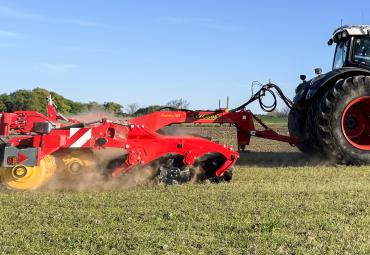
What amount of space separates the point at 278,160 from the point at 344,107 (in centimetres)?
178

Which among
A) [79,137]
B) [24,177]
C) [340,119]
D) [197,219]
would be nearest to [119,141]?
[79,137]

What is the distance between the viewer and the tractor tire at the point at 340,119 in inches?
321

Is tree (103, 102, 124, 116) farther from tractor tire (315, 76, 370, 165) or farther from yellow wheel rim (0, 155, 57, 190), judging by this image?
Result: tractor tire (315, 76, 370, 165)

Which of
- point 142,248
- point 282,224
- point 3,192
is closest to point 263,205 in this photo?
point 282,224

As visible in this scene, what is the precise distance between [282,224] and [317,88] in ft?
14.8

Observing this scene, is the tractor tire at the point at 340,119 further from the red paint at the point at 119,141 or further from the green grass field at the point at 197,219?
the red paint at the point at 119,141

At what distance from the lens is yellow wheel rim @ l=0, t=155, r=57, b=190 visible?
6098mm

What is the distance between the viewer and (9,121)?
21.6ft

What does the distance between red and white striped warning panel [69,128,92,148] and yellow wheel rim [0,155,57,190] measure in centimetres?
47

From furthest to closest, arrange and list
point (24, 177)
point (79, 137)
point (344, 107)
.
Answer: point (344, 107), point (79, 137), point (24, 177)

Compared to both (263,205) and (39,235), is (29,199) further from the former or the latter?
(263,205)

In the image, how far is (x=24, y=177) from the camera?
6.11 metres

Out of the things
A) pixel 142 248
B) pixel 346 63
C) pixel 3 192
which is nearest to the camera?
pixel 142 248

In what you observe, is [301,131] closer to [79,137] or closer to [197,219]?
[79,137]
